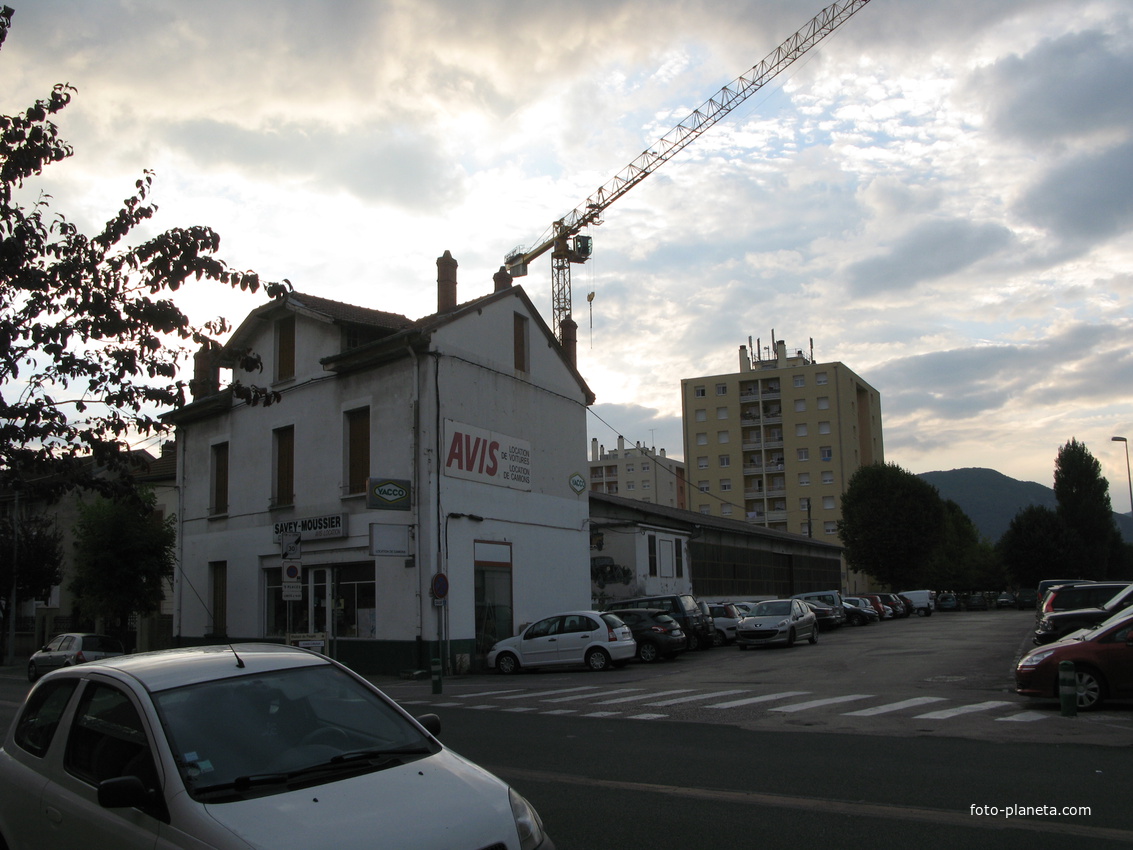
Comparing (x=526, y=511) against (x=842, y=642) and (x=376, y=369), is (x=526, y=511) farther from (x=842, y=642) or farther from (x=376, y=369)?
(x=842, y=642)

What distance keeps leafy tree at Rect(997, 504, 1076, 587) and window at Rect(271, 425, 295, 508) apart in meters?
65.7

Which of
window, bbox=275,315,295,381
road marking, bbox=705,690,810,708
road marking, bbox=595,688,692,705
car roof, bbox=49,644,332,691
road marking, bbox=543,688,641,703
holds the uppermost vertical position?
window, bbox=275,315,295,381

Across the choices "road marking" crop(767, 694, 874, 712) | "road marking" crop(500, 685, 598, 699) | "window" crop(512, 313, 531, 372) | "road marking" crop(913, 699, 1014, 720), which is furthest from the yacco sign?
"road marking" crop(913, 699, 1014, 720)

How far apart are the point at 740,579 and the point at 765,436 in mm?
44917

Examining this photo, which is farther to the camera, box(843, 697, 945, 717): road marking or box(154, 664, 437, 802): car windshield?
box(843, 697, 945, 717): road marking

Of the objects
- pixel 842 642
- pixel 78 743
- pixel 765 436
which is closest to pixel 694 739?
pixel 78 743

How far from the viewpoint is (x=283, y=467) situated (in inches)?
1116

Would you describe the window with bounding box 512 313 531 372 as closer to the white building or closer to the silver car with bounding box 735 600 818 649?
the white building

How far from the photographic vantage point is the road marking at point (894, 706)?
40.4 feet

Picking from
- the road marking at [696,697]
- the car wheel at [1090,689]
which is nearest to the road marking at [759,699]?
the road marking at [696,697]

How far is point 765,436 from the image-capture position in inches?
3632

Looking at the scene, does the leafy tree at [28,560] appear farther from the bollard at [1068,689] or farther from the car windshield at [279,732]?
the car windshield at [279,732]

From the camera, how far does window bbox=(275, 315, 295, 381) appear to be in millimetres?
28438

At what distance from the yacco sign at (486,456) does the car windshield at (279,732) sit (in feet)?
64.7
